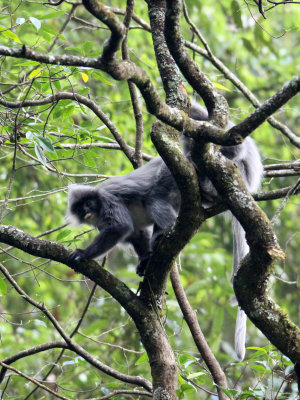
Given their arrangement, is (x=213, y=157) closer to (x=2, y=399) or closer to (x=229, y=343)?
(x=2, y=399)

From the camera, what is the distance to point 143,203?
158 inches

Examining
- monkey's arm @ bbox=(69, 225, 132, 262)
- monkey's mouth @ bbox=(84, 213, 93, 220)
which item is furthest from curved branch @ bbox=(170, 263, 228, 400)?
monkey's mouth @ bbox=(84, 213, 93, 220)

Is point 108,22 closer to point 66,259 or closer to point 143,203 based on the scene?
point 66,259

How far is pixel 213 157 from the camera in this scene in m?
2.51

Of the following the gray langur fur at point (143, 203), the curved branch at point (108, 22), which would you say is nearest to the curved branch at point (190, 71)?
the curved branch at point (108, 22)

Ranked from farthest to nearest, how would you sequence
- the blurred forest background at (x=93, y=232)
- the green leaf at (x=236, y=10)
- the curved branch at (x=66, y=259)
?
the blurred forest background at (x=93, y=232), the green leaf at (x=236, y=10), the curved branch at (x=66, y=259)

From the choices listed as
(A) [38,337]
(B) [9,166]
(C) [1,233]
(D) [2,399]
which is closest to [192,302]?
(A) [38,337]

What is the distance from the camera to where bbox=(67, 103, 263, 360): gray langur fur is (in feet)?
11.6

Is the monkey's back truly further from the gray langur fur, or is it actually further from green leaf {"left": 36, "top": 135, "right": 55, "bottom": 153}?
green leaf {"left": 36, "top": 135, "right": 55, "bottom": 153}

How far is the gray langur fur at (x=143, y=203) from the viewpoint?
3545 millimetres

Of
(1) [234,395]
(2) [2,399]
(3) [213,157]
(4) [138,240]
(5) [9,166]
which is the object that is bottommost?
(1) [234,395]

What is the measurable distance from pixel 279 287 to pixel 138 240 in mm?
3402

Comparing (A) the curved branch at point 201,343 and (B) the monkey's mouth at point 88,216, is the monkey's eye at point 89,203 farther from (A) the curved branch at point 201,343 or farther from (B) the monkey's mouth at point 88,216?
(A) the curved branch at point 201,343

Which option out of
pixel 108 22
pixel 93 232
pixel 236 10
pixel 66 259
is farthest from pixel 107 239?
pixel 93 232
